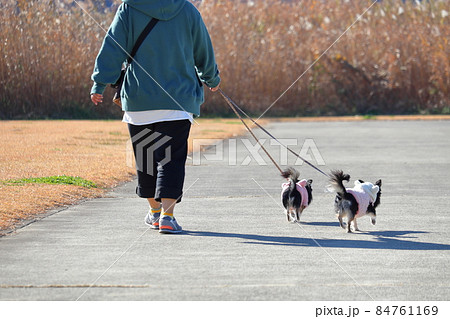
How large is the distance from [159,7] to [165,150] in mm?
1155

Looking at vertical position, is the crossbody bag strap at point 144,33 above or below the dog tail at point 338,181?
above

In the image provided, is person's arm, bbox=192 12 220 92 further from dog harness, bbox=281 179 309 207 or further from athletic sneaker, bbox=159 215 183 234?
athletic sneaker, bbox=159 215 183 234

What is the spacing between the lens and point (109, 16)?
26.9m

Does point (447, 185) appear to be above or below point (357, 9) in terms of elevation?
below

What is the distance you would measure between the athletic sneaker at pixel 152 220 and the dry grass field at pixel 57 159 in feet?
3.58

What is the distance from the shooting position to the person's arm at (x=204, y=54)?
7.09 metres

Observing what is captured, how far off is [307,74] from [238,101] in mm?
2540

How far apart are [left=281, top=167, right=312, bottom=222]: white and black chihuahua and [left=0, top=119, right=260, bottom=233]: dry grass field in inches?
89.6

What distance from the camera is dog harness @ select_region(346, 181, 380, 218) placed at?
707 cm

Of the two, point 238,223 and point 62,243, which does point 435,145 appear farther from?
point 62,243

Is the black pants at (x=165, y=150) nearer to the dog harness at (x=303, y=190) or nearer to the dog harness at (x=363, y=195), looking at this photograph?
the dog harness at (x=303, y=190)
